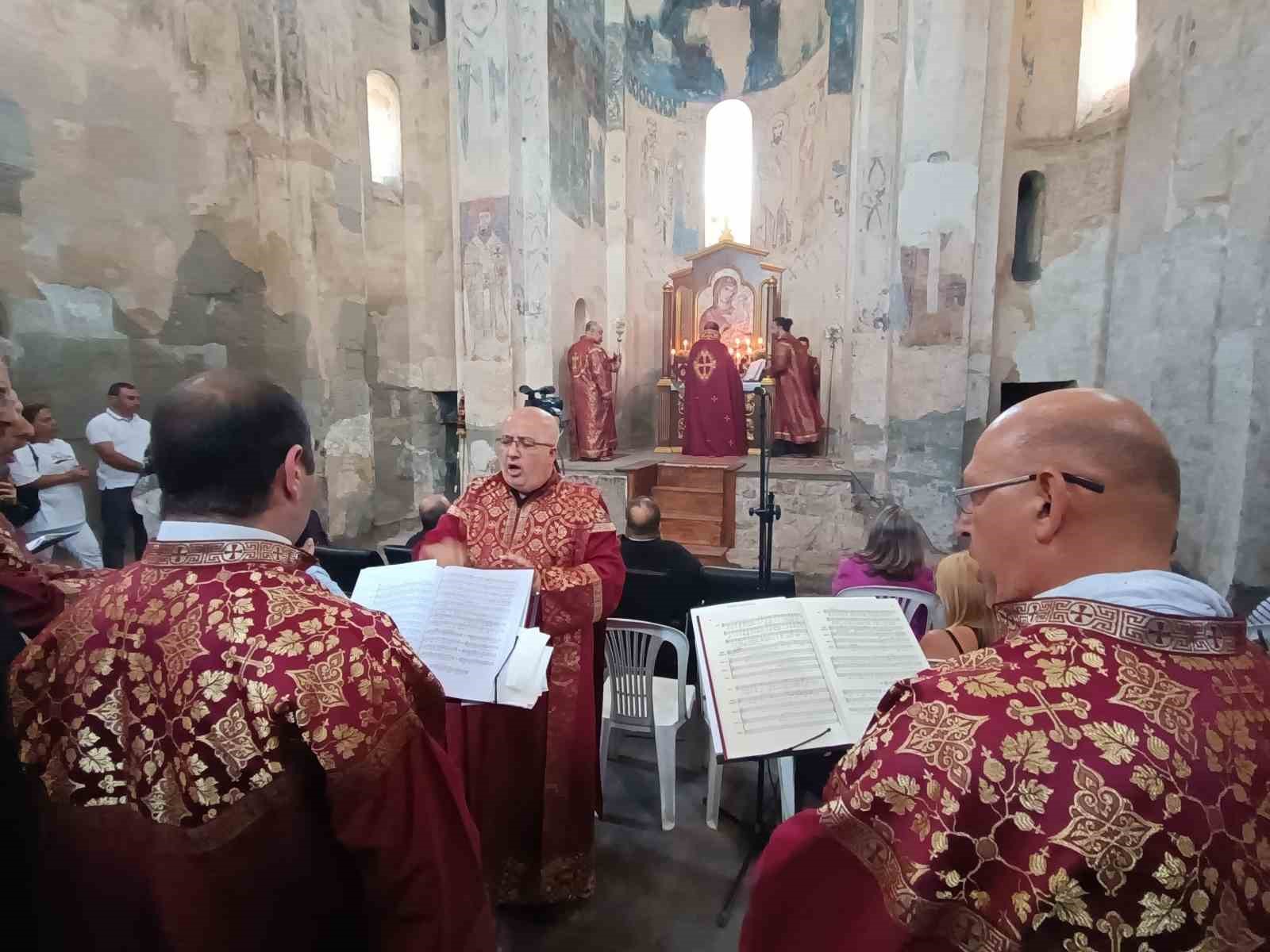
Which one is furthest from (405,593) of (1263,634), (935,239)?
(935,239)

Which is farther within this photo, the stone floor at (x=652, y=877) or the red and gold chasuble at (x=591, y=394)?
the red and gold chasuble at (x=591, y=394)

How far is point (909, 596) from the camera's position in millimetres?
3033

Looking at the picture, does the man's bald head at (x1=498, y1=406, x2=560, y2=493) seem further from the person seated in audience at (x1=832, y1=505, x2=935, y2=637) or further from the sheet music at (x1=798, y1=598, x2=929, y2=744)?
the person seated in audience at (x1=832, y1=505, x2=935, y2=637)

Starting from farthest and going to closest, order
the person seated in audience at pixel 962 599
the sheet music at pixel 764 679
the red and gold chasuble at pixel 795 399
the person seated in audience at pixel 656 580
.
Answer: the red and gold chasuble at pixel 795 399
the person seated in audience at pixel 656 580
the person seated in audience at pixel 962 599
the sheet music at pixel 764 679

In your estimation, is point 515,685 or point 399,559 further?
point 399,559

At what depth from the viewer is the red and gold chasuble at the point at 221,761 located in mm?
1128

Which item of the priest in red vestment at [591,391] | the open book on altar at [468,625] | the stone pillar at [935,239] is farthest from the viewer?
the priest in red vestment at [591,391]

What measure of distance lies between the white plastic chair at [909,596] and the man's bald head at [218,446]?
247 cm

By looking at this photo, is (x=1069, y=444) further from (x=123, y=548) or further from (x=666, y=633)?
(x=123, y=548)

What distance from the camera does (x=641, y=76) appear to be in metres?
13.0

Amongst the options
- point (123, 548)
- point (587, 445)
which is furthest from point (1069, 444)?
point (587, 445)

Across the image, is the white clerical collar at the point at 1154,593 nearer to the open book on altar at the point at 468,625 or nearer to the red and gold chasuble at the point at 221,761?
the red and gold chasuble at the point at 221,761

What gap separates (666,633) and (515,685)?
60.8 inches

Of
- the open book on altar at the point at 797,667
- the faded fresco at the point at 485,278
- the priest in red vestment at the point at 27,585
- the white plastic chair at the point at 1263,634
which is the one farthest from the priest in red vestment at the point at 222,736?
the faded fresco at the point at 485,278
